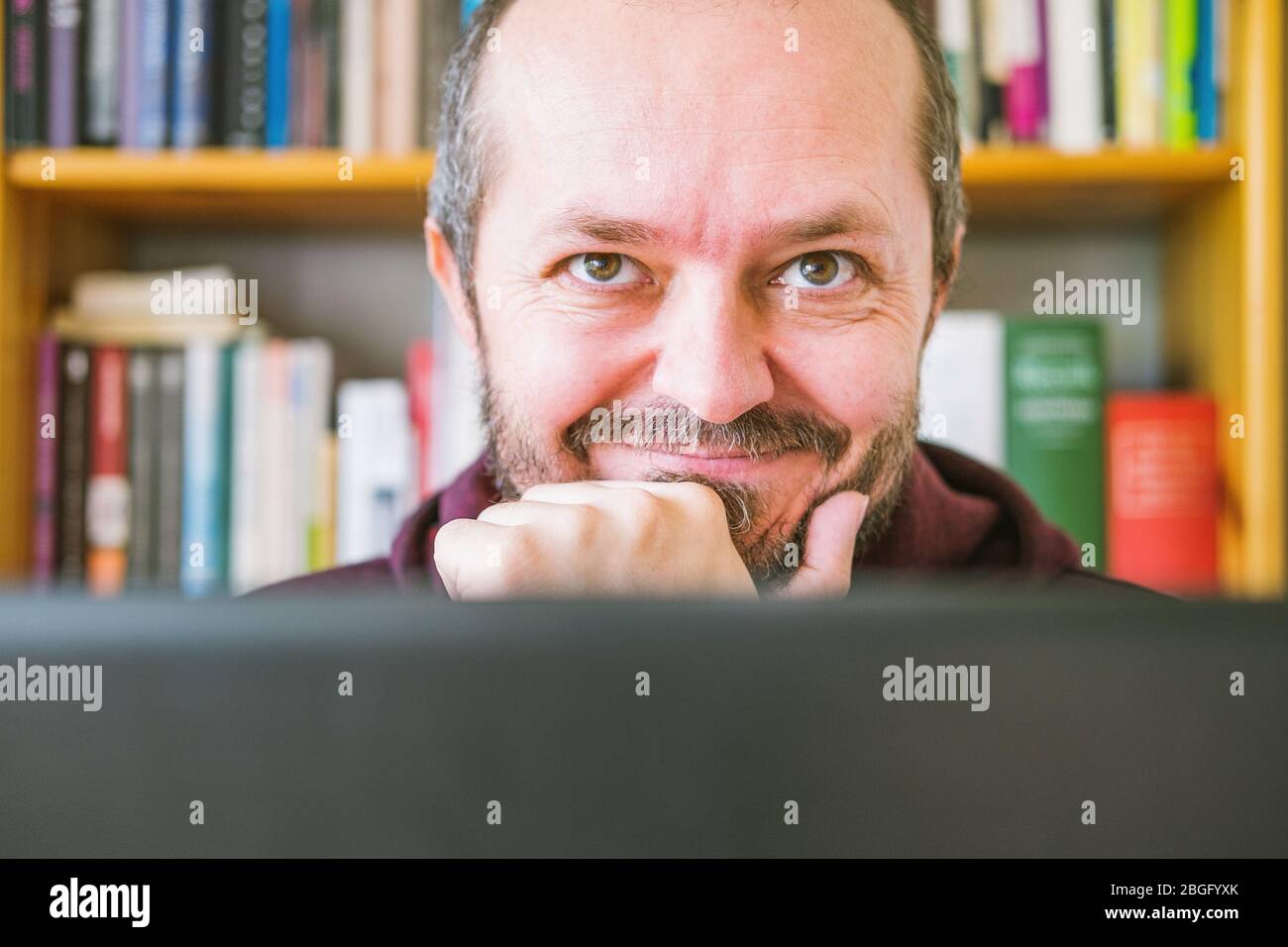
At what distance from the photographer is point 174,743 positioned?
0.28m

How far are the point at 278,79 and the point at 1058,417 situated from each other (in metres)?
0.85

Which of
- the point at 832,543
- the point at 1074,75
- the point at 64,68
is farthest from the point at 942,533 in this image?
the point at 64,68

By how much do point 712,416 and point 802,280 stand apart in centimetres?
12

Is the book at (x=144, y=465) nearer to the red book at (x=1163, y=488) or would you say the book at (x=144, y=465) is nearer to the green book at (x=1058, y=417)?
the green book at (x=1058, y=417)

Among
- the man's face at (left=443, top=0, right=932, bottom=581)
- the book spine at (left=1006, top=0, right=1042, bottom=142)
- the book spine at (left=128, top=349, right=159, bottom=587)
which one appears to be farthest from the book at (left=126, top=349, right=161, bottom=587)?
the book spine at (left=1006, top=0, right=1042, bottom=142)

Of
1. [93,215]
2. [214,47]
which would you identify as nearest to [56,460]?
[93,215]

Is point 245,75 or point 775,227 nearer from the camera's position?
point 775,227

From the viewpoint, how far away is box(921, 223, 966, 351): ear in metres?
0.88

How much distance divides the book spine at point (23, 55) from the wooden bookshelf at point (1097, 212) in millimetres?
53

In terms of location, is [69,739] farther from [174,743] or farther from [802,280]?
[802,280]

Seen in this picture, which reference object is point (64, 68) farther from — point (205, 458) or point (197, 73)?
point (205, 458)

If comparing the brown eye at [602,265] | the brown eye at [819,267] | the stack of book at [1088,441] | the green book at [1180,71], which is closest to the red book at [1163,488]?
the stack of book at [1088,441]

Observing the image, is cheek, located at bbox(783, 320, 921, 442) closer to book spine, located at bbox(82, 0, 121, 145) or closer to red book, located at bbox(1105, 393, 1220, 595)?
red book, located at bbox(1105, 393, 1220, 595)

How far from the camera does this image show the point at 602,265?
811 mm
